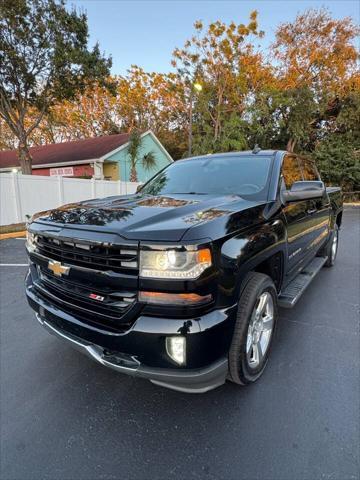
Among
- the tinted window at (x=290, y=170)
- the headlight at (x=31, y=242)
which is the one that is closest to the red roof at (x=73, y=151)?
the tinted window at (x=290, y=170)

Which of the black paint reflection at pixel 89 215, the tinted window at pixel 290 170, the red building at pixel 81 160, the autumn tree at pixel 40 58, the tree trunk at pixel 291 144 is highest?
the autumn tree at pixel 40 58

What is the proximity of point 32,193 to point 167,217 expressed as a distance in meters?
11.0

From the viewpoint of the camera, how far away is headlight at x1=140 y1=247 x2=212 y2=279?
1.67 metres

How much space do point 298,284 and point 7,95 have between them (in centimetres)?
1491

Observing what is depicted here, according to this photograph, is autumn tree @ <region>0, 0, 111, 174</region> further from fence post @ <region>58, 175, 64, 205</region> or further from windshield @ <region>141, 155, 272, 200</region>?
windshield @ <region>141, 155, 272, 200</region>

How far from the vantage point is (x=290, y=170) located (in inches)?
141

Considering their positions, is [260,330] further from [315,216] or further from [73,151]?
[73,151]

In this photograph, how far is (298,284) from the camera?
3420 millimetres

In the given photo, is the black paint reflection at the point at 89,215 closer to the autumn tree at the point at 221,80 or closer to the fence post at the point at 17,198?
the fence post at the point at 17,198

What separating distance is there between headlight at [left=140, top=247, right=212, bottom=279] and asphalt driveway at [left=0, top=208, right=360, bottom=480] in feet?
3.56

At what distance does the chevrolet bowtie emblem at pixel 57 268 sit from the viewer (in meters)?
2.07

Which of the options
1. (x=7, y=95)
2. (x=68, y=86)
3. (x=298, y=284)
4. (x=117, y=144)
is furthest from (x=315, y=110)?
(x=298, y=284)

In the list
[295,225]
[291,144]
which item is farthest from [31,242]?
[291,144]

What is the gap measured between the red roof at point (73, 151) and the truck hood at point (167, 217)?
59.0ft
